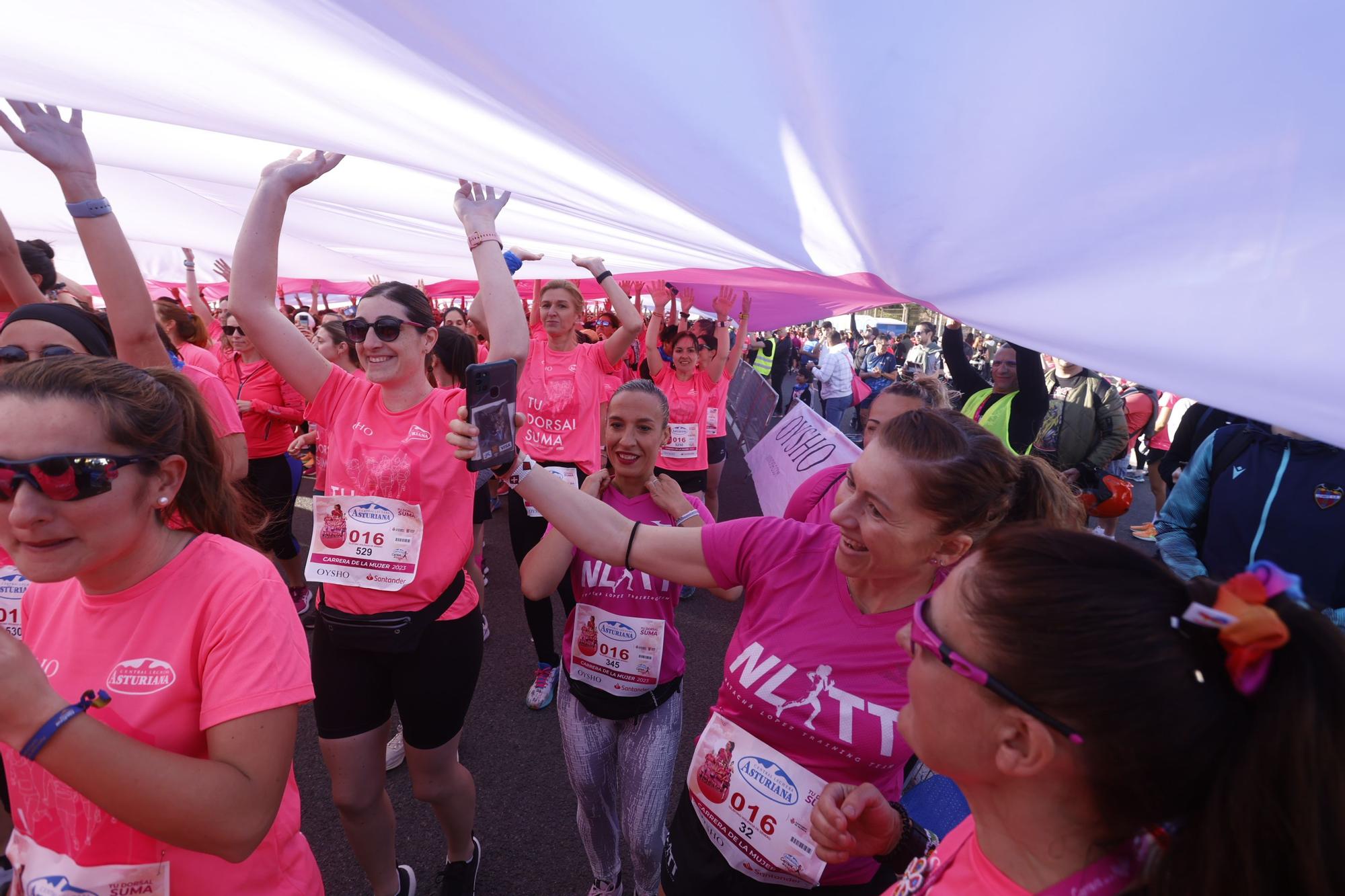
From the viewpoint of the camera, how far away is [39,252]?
2680 mm

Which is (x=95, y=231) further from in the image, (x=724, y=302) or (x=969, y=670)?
(x=724, y=302)

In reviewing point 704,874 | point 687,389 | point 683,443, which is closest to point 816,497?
point 704,874

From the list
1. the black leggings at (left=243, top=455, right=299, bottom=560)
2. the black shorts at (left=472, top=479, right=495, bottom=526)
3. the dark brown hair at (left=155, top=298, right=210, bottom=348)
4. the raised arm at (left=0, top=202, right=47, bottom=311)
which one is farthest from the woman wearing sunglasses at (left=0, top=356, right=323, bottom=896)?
the dark brown hair at (left=155, top=298, right=210, bottom=348)

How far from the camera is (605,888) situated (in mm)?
2285

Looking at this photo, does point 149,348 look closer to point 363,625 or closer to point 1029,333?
point 363,625

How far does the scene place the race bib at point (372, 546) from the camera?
2039 mm

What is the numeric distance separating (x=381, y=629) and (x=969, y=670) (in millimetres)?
1766

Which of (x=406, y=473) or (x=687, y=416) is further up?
(x=406, y=473)

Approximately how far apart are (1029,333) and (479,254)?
1553mm

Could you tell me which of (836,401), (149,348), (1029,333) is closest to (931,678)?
(1029,333)

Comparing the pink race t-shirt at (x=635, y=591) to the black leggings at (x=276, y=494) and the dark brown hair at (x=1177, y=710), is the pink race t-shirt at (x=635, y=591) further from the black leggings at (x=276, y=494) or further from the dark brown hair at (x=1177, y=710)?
the black leggings at (x=276, y=494)

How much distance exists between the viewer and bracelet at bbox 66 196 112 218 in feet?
5.76

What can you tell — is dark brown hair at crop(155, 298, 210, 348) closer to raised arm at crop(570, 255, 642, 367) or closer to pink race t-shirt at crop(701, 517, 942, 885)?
raised arm at crop(570, 255, 642, 367)

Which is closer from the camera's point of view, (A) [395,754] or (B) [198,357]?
(A) [395,754]
